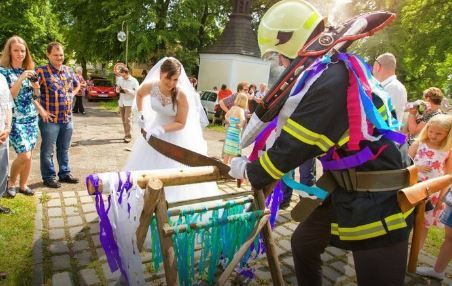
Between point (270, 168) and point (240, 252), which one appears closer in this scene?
point (270, 168)

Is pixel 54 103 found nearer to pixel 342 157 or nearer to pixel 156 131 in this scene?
pixel 156 131

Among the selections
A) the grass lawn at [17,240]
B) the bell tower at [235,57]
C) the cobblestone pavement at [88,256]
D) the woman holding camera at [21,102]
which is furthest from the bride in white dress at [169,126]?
the bell tower at [235,57]

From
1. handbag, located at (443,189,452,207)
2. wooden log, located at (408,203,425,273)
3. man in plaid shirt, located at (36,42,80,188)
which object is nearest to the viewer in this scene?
wooden log, located at (408,203,425,273)

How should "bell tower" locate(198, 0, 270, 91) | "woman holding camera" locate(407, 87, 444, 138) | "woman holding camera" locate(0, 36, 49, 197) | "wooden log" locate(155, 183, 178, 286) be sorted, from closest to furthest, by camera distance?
"wooden log" locate(155, 183, 178, 286), "woman holding camera" locate(0, 36, 49, 197), "woman holding camera" locate(407, 87, 444, 138), "bell tower" locate(198, 0, 270, 91)

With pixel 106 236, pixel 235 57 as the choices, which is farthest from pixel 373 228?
pixel 235 57

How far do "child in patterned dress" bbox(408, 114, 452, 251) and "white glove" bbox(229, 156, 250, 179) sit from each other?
2.42 m

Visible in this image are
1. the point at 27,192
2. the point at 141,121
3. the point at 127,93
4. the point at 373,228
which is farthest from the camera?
the point at 127,93

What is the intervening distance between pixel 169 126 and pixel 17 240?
1.83m

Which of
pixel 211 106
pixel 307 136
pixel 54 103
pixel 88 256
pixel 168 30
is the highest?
pixel 168 30

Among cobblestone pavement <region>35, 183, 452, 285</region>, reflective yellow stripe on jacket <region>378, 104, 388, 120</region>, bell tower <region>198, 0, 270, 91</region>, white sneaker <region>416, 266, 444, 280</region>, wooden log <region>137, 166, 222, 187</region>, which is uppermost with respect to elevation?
bell tower <region>198, 0, 270, 91</region>

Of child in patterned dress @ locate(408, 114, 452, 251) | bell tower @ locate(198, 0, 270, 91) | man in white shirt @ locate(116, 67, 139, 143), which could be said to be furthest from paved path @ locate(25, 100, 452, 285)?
bell tower @ locate(198, 0, 270, 91)

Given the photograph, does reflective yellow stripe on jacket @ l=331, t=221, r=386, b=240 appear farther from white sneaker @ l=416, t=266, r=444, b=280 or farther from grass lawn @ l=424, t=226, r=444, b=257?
grass lawn @ l=424, t=226, r=444, b=257

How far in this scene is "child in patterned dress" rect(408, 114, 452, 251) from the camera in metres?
3.56

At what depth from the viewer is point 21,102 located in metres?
4.29
